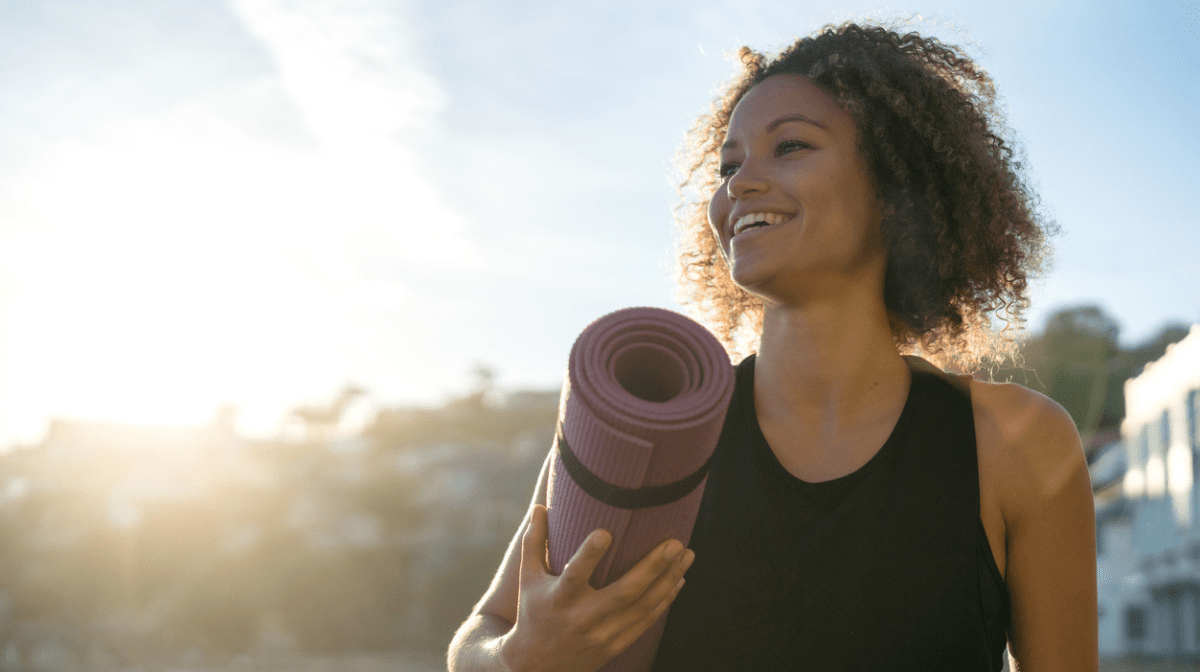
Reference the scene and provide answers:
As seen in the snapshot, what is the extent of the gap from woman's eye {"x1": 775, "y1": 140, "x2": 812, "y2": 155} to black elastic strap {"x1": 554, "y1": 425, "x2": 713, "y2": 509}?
0.89 meters

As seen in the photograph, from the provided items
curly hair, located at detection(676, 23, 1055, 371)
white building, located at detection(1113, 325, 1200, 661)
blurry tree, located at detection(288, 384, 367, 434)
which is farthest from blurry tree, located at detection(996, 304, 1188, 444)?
blurry tree, located at detection(288, 384, 367, 434)

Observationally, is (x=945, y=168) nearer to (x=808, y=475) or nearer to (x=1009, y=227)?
(x=1009, y=227)

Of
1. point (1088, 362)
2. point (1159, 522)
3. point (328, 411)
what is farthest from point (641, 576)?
point (328, 411)

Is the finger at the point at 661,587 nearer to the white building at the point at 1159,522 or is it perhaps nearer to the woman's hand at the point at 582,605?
the woman's hand at the point at 582,605

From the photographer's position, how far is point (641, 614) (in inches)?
61.4

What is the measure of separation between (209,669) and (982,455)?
218ft

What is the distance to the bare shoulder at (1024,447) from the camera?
194cm

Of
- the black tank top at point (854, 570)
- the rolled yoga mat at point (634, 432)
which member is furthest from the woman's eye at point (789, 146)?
the rolled yoga mat at point (634, 432)

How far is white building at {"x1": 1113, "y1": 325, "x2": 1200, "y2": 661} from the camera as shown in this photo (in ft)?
72.1

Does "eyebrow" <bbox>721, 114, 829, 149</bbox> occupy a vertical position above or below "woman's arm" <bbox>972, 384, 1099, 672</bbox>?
above

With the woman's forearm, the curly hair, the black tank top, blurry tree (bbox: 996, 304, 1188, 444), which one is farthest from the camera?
blurry tree (bbox: 996, 304, 1188, 444)

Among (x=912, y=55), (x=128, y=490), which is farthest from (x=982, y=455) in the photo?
(x=128, y=490)

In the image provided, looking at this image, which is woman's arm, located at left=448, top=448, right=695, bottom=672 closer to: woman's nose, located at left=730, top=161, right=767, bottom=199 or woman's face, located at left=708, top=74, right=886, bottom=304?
woman's face, located at left=708, top=74, right=886, bottom=304

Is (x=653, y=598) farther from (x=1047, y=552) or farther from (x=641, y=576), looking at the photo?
(x=1047, y=552)
